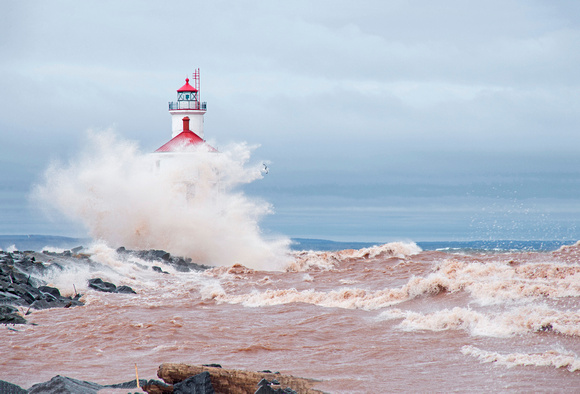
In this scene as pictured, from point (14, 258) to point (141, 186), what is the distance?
583 inches

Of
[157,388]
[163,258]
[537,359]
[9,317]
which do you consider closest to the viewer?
[157,388]

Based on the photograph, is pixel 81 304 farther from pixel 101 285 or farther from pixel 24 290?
pixel 101 285

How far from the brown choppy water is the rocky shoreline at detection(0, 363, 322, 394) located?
0.88 meters

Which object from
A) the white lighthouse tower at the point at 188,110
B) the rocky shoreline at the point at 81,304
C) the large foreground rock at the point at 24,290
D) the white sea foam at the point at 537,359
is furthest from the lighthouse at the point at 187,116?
the white sea foam at the point at 537,359

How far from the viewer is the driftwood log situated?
6590mm

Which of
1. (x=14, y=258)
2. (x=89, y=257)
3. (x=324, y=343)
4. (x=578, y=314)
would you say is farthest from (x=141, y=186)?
(x=578, y=314)

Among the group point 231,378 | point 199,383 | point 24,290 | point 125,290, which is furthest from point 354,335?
point 125,290

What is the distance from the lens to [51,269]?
20.2 meters

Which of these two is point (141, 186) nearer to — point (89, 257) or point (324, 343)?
point (89, 257)

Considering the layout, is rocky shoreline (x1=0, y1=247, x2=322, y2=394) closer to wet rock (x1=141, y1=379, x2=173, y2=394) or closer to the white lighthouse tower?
wet rock (x1=141, y1=379, x2=173, y2=394)

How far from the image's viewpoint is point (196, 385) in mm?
6449

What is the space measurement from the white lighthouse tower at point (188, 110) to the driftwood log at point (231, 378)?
35248 millimetres

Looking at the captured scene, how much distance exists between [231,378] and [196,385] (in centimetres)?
39

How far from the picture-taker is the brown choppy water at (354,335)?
809cm
